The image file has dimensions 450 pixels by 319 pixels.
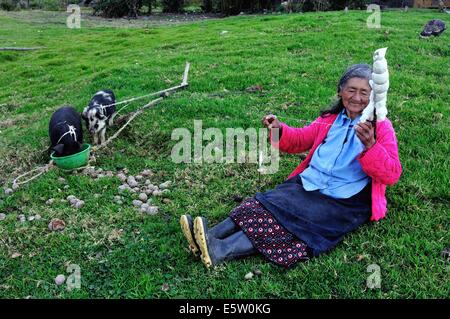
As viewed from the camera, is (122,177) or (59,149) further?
(59,149)

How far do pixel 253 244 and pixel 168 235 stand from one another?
130 centimetres

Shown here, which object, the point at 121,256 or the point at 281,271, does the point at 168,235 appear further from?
the point at 281,271

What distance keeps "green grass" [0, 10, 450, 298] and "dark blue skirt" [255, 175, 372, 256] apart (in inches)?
6.9

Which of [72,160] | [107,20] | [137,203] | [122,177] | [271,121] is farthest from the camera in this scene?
[107,20]

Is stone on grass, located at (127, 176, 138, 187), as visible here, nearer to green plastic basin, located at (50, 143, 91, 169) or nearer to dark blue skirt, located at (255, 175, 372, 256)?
green plastic basin, located at (50, 143, 91, 169)

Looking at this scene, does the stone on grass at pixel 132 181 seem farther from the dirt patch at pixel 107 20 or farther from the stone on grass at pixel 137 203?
the dirt patch at pixel 107 20

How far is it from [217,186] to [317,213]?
7.06ft

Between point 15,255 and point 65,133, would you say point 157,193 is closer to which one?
point 15,255

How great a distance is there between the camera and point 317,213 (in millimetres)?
5074

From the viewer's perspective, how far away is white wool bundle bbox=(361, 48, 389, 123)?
159 inches

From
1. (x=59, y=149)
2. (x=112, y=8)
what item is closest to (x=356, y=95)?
(x=59, y=149)

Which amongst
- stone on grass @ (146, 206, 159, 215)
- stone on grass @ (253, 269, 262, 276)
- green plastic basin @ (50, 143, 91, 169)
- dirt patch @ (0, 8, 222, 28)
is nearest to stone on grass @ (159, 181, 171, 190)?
stone on grass @ (146, 206, 159, 215)

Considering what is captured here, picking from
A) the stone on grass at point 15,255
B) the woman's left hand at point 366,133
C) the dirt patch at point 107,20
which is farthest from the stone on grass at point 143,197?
the dirt patch at point 107,20
